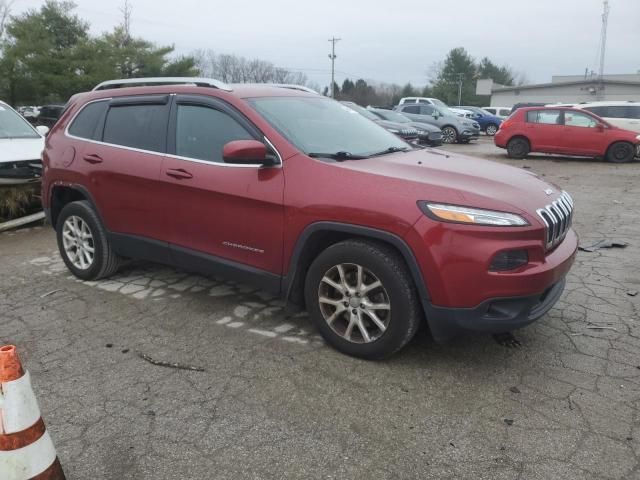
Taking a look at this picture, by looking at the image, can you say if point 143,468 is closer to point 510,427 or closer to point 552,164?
point 510,427

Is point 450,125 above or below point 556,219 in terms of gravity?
above

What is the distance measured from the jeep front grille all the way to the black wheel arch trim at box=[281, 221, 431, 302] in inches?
30.7

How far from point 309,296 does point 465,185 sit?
1.20 m

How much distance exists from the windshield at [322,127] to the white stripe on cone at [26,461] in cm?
226

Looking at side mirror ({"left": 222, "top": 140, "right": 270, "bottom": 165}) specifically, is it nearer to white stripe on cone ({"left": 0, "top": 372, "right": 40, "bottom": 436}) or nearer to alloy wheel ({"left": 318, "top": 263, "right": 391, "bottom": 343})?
alloy wheel ({"left": 318, "top": 263, "right": 391, "bottom": 343})

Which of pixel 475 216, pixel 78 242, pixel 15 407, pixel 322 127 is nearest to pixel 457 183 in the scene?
pixel 475 216

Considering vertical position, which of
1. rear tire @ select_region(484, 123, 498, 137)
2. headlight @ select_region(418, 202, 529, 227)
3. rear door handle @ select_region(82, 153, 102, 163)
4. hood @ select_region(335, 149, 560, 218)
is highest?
rear tire @ select_region(484, 123, 498, 137)

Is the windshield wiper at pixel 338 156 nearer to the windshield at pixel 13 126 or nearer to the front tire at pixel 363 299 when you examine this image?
the front tire at pixel 363 299

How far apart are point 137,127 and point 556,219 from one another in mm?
3271

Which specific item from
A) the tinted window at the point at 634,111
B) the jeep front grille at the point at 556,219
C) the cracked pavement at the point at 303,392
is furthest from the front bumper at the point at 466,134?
the jeep front grille at the point at 556,219

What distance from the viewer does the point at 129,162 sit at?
4320mm

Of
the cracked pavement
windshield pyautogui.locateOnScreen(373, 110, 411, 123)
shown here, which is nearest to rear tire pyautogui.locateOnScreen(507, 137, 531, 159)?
windshield pyautogui.locateOnScreen(373, 110, 411, 123)

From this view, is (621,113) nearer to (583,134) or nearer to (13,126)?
(583,134)

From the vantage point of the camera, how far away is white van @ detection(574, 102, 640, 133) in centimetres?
1585
